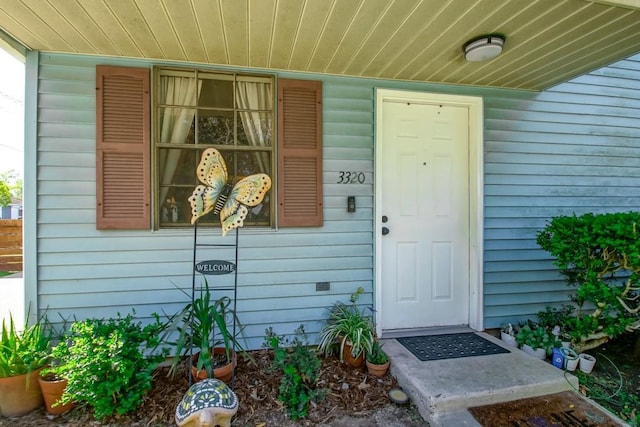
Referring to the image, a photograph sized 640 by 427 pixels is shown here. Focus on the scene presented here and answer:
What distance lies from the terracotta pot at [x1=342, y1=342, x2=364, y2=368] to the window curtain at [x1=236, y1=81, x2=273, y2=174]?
1.59 meters

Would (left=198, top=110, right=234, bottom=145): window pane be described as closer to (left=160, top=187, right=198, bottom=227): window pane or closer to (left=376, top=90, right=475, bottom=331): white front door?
(left=160, top=187, right=198, bottom=227): window pane

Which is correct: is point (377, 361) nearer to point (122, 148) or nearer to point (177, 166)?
point (177, 166)

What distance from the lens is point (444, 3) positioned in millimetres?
1803

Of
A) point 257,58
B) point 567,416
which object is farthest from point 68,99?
point 567,416

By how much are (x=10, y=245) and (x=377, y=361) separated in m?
8.34

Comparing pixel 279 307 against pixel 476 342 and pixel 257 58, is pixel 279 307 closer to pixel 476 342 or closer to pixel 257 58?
pixel 476 342

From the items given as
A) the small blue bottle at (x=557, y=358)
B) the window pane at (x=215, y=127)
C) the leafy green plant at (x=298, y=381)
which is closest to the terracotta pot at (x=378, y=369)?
the leafy green plant at (x=298, y=381)

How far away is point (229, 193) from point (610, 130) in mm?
3963

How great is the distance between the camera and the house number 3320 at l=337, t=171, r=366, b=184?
2748 mm

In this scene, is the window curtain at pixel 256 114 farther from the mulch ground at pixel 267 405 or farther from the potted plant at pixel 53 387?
the potted plant at pixel 53 387

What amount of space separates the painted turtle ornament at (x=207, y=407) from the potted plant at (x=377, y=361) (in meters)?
1.05

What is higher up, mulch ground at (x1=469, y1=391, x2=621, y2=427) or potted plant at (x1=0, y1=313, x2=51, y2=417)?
potted plant at (x1=0, y1=313, x2=51, y2=417)

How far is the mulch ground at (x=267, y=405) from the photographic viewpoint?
1909 millimetres

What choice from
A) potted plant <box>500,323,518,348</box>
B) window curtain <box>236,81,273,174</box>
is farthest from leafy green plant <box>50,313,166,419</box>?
potted plant <box>500,323,518,348</box>
